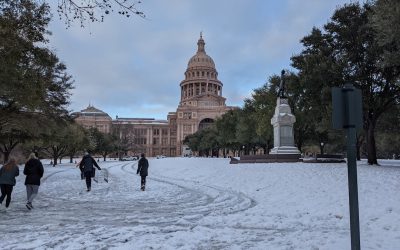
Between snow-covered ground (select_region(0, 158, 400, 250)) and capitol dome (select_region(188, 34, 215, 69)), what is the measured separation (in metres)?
174

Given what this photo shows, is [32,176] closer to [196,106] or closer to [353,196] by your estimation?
[353,196]

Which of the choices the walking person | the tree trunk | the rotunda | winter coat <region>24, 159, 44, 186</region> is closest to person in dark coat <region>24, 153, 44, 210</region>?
winter coat <region>24, 159, 44, 186</region>

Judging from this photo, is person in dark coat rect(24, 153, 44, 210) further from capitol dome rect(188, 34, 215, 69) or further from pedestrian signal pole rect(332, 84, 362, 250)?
capitol dome rect(188, 34, 215, 69)

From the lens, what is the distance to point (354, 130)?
18.9 feet

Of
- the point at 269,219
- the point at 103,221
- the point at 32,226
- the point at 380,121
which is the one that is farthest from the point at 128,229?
the point at 380,121

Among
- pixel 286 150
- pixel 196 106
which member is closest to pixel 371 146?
pixel 286 150

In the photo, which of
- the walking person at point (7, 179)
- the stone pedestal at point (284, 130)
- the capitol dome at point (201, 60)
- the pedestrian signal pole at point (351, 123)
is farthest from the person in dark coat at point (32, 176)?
the capitol dome at point (201, 60)

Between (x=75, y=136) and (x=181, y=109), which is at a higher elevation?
(x=181, y=109)

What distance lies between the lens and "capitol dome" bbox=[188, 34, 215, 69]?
189375 mm

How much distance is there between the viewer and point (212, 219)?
418 inches

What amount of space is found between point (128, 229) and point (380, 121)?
39.4 m

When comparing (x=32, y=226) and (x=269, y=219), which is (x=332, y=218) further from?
(x=32, y=226)

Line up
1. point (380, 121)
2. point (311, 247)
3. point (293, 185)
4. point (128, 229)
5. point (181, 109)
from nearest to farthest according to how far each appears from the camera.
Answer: point (311, 247) < point (128, 229) < point (293, 185) < point (380, 121) < point (181, 109)

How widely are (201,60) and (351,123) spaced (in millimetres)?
187397
